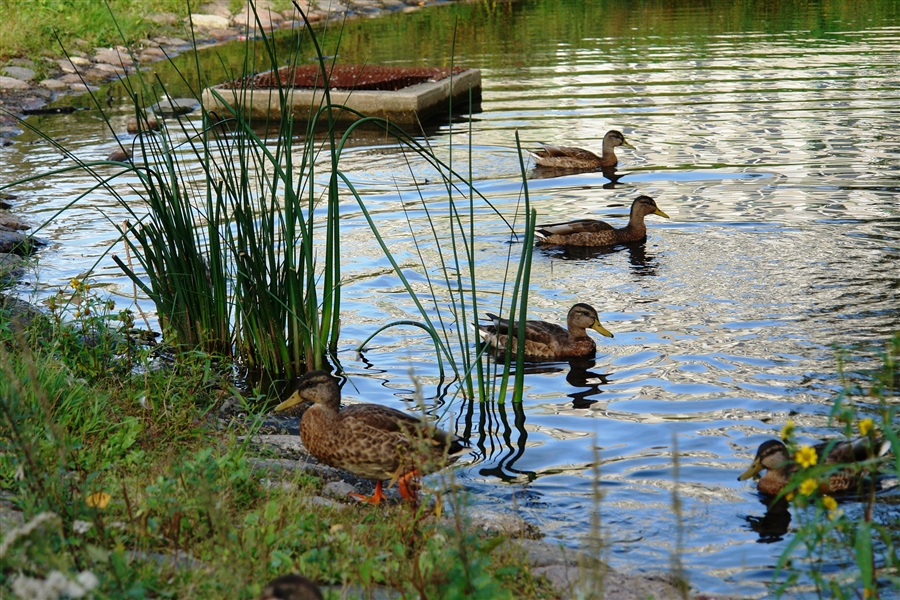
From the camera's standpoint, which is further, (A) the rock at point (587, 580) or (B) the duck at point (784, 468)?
(B) the duck at point (784, 468)

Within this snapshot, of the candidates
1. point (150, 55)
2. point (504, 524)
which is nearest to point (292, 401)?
point (504, 524)

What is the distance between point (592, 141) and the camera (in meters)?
14.5

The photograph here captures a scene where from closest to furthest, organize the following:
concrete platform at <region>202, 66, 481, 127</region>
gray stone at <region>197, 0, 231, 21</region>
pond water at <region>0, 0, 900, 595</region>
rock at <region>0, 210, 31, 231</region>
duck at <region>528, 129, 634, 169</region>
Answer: pond water at <region>0, 0, 900, 595</region> → rock at <region>0, 210, 31, 231</region> → duck at <region>528, 129, 634, 169</region> → concrete platform at <region>202, 66, 481, 127</region> → gray stone at <region>197, 0, 231, 21</region>

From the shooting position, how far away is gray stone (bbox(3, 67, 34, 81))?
1929cm

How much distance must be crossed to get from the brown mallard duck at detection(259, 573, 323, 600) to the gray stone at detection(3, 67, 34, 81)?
61.4ft

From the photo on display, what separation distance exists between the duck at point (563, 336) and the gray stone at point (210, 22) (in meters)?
21.7

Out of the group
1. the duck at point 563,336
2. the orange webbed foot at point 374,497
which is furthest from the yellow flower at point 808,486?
the duck at point 563,336

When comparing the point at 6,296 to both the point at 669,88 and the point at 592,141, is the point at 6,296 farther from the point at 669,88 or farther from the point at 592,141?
the point at 669,88

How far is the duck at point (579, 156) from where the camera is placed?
12.7 metres

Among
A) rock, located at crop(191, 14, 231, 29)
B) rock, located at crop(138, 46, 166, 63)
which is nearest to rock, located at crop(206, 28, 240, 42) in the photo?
rock, located at crop(191, 14, 231, 29)

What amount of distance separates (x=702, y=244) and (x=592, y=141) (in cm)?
540

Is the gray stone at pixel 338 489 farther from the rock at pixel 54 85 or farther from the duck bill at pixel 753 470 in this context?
the rock at pixel 54 85

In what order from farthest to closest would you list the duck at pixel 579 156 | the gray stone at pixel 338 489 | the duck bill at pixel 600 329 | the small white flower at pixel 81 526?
the duck at pixel 579 156 < the duck bill at pixel 600 329 < the gray stone at pixel 338 489 < the small white flower at pixel 81 526

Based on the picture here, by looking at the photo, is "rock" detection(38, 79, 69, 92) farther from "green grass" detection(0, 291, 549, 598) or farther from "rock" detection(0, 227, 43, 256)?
"green grass" detection(0, 291, 549, 598)
